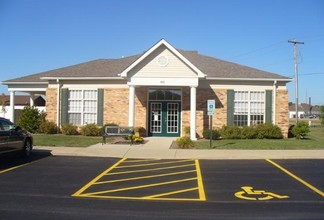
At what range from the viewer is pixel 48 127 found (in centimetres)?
2272

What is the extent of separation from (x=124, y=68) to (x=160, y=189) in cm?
1585

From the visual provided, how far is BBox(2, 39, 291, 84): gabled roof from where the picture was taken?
20.7 meters

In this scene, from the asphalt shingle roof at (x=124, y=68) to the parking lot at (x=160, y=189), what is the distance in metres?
10.2

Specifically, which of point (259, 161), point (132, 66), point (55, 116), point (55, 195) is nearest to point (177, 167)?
point (259, 161)

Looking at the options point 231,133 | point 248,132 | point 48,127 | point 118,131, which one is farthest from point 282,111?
point 48,127

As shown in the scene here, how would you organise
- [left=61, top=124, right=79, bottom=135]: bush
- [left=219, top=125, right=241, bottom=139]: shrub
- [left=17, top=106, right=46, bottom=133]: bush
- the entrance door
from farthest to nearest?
[left=17, top=106, right=46, bottom=133]: bush, the entrance door, [left=61, top=124, right=79, bottom=135]: bush, [left=219, top=125, right=241, bottom=139]: shrub

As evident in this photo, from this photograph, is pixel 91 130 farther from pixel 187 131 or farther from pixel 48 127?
pixel 187 131

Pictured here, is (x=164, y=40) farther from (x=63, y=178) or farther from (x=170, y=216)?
(x=170, y=216)

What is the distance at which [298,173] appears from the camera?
11039 mm

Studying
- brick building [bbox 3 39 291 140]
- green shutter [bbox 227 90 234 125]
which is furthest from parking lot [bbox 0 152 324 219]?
brick building [bbox 3 39 291 140]

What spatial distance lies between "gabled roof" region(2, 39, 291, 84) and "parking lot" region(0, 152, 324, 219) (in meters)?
8.75

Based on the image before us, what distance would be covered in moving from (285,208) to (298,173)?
14.1 ft

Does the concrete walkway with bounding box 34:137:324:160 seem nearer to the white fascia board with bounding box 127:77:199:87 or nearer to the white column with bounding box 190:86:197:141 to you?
the white column with bounding box 190:86:197:141

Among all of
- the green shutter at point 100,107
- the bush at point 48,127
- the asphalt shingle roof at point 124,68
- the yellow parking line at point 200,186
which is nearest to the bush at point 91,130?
the green shutter at point 100,107
